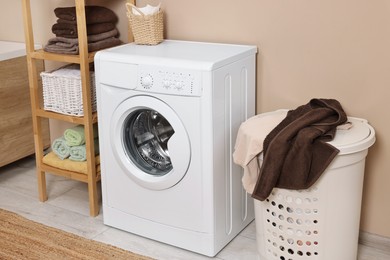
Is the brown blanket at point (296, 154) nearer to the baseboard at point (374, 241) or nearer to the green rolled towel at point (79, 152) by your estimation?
the baseboard at point (374, 241)

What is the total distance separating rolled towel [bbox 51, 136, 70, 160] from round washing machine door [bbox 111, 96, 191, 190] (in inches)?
16.3

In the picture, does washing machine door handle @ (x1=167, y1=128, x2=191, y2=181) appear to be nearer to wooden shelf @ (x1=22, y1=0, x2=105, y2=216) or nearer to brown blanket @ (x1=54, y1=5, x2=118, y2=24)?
wooden shelf @ (x1=22, y1=0, x2=105, y2=216)

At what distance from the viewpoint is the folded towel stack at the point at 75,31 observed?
8.79 ft

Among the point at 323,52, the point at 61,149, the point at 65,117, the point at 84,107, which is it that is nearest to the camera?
the point at 323,52

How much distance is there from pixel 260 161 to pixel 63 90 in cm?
109

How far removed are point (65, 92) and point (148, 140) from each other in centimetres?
48

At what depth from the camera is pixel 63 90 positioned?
275 cm

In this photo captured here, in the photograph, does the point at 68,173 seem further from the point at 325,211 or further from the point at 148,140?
the point at 325,211

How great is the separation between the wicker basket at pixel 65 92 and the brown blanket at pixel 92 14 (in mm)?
252

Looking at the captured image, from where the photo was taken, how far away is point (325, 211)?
6.91 feet

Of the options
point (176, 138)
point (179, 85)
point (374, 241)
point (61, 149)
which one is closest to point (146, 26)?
point (179, 85)

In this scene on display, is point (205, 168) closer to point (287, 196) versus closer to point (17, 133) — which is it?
point (287, 196)

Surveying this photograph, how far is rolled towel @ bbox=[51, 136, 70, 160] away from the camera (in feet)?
9.37

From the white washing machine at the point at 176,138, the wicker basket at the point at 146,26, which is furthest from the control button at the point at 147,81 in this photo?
the wicker basket at the point at 146,26
